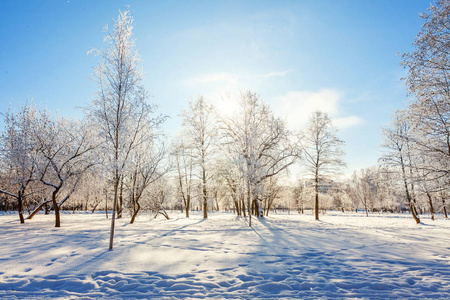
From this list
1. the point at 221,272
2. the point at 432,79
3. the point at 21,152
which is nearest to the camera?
the point at 221,272

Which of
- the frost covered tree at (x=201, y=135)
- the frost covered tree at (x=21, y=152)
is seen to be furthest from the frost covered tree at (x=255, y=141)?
the frost covered tree at (x=21, y=152)

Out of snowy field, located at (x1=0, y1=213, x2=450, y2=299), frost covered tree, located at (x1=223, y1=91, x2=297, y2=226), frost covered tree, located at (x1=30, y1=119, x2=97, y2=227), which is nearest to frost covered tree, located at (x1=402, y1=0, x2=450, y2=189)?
snowy field, located at (x1=0, y1=213, x2=450, y2=299)

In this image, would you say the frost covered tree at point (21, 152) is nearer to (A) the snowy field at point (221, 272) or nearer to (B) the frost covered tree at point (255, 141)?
(A) the snowy field at point (221, 272)

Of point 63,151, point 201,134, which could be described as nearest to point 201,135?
point 201,134

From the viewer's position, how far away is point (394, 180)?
620 inches

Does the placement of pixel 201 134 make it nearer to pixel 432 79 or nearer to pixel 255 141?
pixel 255 141

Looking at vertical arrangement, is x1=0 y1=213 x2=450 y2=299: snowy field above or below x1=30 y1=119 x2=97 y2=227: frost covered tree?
below

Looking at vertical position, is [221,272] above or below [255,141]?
below

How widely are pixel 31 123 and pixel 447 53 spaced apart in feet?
70.9

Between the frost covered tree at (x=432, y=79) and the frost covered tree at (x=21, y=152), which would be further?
the frost covered tree at (x=21, y=152)

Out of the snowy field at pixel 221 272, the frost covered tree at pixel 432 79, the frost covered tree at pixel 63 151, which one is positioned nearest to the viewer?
the snowy field at pixel 221 272

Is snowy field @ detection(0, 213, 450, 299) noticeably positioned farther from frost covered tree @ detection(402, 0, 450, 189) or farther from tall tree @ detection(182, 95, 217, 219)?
tall tree @ detection(182, 95, 217, 219)

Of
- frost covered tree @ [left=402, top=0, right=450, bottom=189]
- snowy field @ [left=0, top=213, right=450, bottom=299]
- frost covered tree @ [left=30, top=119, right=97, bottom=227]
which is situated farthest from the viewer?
frost covered tree @ [left=30, top=119, right=97, bottom=227]

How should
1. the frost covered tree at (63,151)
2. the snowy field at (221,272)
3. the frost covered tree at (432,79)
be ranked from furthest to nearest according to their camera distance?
the frost covered tree at (63,151), the frost covered tree at (432,79), the snowy field at (221,272)
